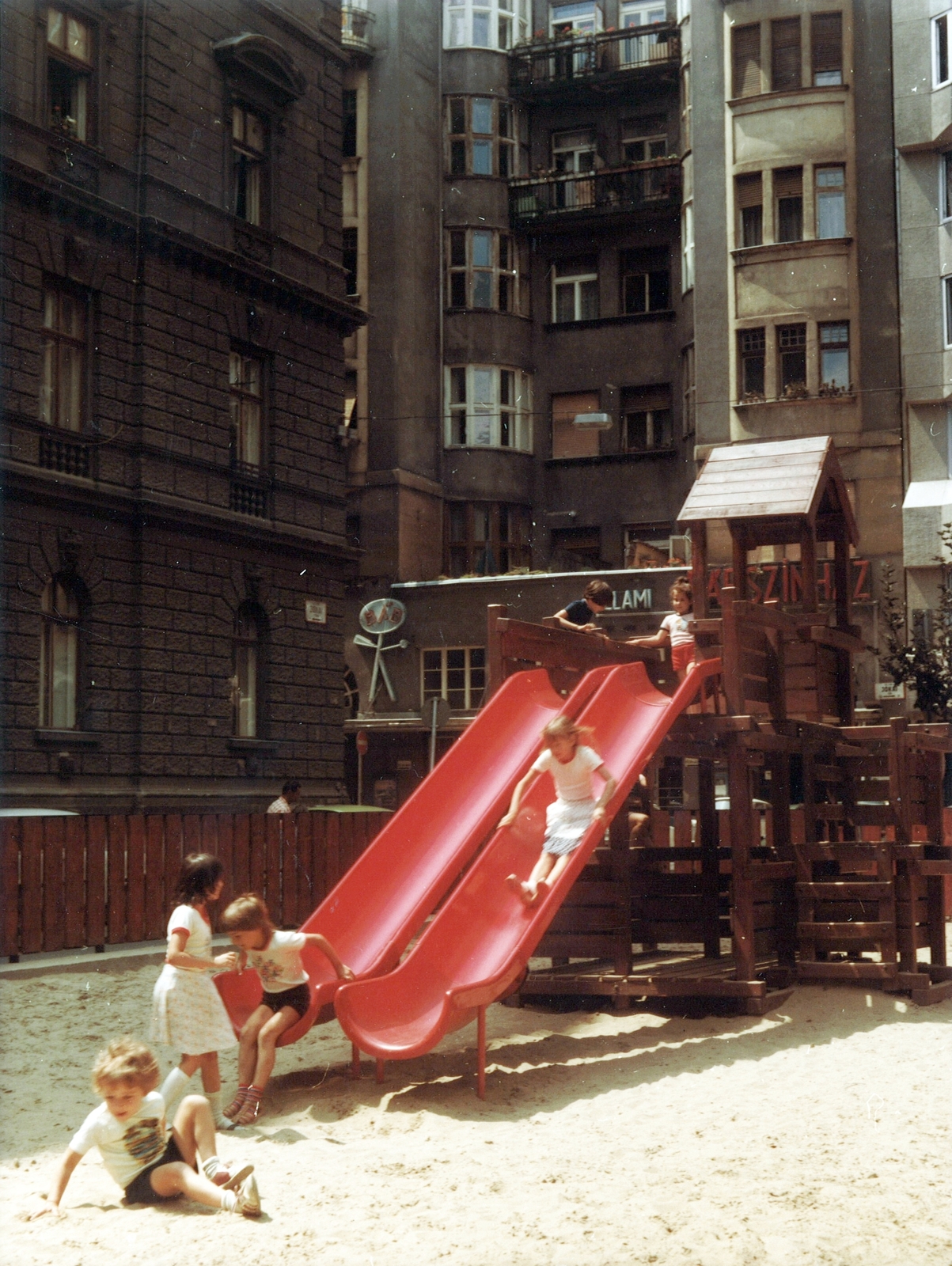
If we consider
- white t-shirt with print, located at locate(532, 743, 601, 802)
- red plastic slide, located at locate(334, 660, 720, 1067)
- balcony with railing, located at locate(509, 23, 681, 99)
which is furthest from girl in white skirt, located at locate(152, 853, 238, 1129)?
balcony with railing, located at locate(509, 23, 681, 99)

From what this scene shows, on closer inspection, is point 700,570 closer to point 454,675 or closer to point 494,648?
point 494,648

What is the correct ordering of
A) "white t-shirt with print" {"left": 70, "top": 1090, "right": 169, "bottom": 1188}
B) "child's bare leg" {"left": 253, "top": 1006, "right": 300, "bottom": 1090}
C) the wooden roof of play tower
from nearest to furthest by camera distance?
"white t-shirt with print" {"left": 70, "top": 1090, "right": 169, "bottom": 1188} → "child's bare leg" {"left": 253, "top": 1006, "right": 300, "bottom": 1090} → the wooden roof of play tower

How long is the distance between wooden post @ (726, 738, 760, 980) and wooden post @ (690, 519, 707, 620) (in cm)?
171

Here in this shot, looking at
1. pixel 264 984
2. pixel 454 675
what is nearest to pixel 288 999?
pixel 264 984

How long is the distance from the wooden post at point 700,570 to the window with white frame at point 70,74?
44.7 ft

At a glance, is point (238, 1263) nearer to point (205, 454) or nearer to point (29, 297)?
point (29, 297)

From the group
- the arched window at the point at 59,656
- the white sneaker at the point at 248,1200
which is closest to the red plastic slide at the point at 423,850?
the white sneaker at the point at 248,1200

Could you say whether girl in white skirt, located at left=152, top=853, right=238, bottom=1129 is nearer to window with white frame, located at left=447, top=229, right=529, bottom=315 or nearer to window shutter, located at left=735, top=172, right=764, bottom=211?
window shutter, located at left=735, top=172, right=764, bottom=211

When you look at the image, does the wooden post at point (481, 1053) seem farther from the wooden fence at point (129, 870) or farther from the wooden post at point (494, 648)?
the wooden fence at point (129, 870)

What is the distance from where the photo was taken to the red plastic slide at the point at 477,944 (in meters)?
9.41

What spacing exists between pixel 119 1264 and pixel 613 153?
38.7 m

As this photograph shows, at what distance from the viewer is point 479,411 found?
134 ft

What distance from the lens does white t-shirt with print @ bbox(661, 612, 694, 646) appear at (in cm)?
1462

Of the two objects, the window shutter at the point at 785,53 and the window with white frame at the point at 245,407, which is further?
the window shutter at the point at 785,53
